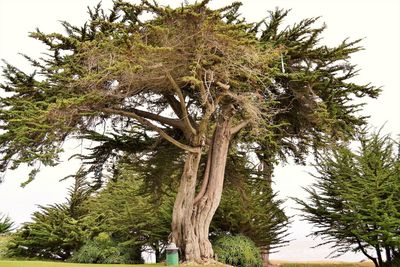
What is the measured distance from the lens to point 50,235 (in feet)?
59.5

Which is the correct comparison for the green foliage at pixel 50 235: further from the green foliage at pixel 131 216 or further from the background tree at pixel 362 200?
the background tree at pixel 362 200

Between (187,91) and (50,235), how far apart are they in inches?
347

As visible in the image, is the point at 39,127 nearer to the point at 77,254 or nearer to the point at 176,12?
the point at 176,12

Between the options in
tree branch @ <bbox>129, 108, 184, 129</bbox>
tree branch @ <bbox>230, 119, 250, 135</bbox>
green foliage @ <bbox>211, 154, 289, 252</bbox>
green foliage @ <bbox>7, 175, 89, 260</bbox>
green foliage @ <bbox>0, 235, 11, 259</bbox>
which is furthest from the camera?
green foliage @ <bbox>0, 235, 11, 259</bbox>

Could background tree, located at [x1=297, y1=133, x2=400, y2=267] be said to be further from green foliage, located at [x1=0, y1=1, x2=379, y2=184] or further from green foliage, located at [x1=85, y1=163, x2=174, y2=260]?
green foliage, located at [x1=85, y1=163, x2=174, y2=260]

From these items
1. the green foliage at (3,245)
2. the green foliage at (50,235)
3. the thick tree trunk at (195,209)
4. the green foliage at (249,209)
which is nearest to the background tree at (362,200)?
the green foliage at (249,209)

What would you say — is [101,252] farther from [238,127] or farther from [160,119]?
[238,127]

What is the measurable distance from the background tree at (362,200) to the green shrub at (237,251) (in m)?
2.91

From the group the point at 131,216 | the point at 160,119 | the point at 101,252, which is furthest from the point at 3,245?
the point at 160,119

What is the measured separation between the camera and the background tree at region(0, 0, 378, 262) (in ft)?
35.3

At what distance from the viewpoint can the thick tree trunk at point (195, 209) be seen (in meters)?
12.5

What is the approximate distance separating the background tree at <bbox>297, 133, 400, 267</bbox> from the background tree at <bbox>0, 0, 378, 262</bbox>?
50.2 inches

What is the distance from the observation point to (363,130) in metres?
15.4

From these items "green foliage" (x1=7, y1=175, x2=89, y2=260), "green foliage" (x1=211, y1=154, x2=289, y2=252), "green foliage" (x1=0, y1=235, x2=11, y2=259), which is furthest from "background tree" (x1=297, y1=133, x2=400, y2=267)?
"green foliage" (x1=0, y1=235, x2=11, y2=259)
